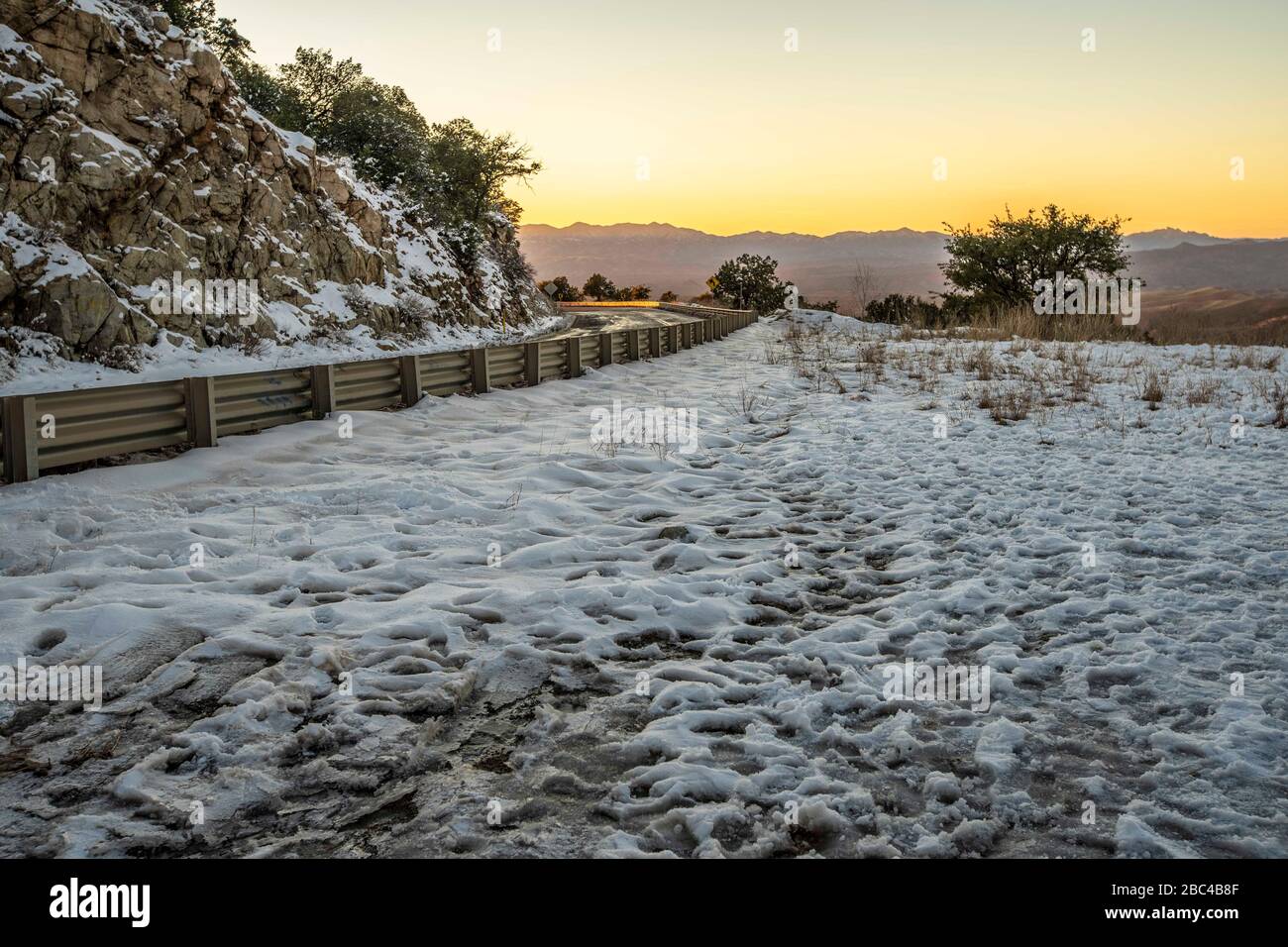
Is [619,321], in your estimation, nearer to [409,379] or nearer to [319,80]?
[319,80]

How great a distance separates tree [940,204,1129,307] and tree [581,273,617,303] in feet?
149

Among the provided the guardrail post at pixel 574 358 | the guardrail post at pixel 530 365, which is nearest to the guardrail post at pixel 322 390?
the guardrail post at pixel 530 365

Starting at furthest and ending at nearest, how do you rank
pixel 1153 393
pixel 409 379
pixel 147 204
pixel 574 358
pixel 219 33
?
pixel 219 33, pixel 147 204, pixel 574 358, pixel 1153 393, pixel 409 379

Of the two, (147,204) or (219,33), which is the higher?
(219,33)

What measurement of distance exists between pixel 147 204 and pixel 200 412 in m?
13.0

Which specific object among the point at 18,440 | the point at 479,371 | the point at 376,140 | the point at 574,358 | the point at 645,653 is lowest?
the point at 645,653

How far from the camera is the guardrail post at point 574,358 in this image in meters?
18.6

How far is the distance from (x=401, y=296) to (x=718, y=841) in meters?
28.3

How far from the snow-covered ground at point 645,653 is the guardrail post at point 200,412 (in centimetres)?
23

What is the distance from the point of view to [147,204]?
1892 centimetres

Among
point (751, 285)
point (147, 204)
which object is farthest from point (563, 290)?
point (147, 204)
